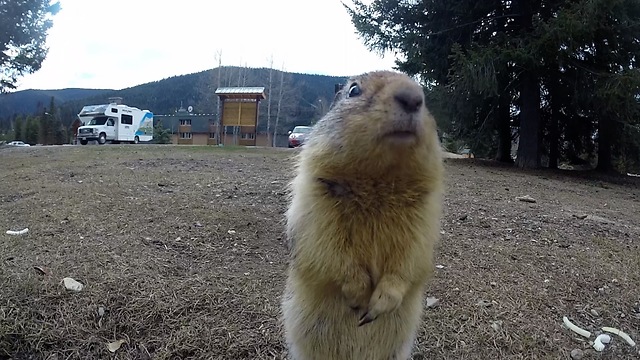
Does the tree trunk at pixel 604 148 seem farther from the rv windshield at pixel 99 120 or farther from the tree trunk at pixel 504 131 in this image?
the rv windshield at pixel 99 120

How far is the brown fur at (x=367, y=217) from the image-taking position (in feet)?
5.33

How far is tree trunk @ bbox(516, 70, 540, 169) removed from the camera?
11.5 m

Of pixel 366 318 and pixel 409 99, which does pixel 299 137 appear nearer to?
pixel 409 99

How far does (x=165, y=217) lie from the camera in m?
4.37

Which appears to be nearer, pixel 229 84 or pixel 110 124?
pixel 110 124

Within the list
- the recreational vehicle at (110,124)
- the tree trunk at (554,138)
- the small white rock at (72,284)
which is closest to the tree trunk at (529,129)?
the tree trunk at (554,138)

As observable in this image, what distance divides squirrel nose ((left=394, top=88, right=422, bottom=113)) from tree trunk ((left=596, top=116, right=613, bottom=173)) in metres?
12.8

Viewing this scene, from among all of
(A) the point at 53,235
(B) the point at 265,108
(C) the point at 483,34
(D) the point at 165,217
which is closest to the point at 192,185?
(D) the point at 165,217

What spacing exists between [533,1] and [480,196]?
7.21 meters

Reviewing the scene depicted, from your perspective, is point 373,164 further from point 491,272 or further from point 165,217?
point 165,217

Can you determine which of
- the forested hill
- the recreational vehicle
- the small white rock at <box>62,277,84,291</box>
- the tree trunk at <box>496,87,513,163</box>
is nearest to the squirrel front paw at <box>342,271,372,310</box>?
the small white rock at <box>62,277,84,291</box>

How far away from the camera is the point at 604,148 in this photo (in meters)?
12.5

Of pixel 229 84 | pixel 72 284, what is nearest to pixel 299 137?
pixel 72 284

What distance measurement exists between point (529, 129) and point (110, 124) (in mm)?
25879
